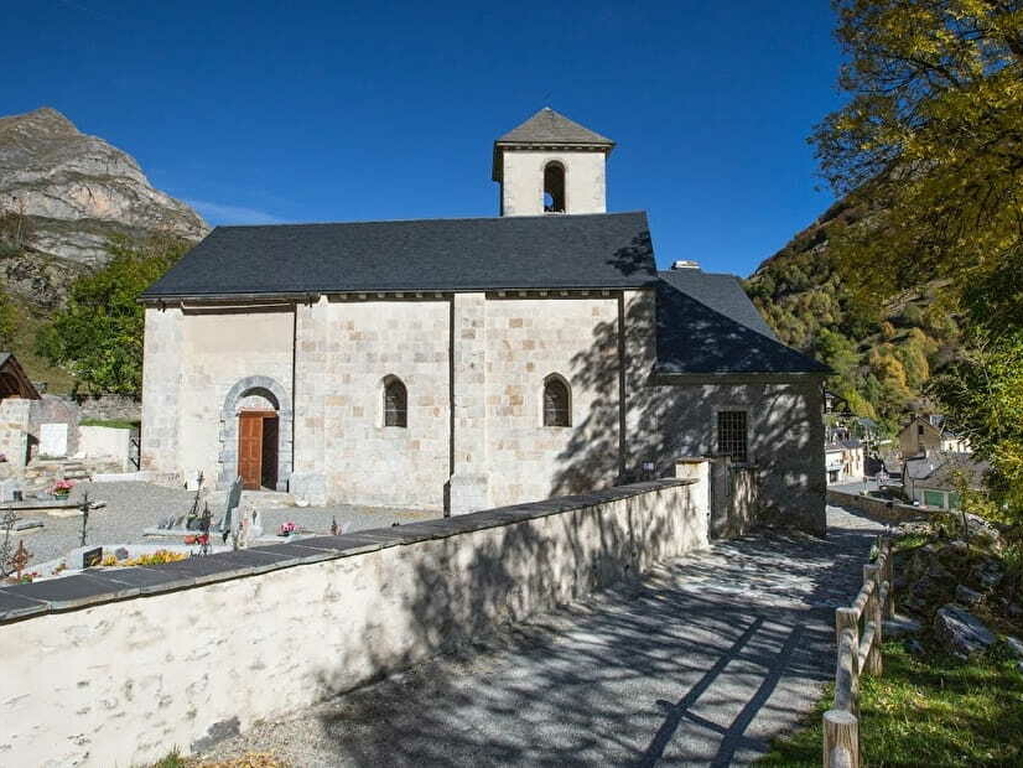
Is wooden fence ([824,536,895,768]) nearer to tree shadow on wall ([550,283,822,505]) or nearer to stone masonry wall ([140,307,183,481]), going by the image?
tree shadow on wall ([550,283,822,505])

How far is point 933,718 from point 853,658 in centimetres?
118

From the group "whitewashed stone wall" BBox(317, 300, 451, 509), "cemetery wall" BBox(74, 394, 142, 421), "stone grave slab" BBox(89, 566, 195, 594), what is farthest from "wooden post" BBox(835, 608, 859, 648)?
"cemetery wall" BBox(74, 394, 142, 421)

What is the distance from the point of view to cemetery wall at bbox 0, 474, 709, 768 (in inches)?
133

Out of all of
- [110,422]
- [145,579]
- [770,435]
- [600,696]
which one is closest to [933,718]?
[600,696]

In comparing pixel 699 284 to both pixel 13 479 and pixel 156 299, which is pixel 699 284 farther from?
pixel 13 479

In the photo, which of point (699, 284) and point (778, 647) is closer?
point (778, 647)

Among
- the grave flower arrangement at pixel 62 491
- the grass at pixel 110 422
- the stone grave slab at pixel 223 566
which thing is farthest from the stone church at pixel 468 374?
the grass at pixel 110 422

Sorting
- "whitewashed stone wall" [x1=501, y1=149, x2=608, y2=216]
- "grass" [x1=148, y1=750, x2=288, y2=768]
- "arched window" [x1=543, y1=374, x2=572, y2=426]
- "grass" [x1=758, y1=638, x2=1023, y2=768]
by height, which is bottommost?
"grass" [x1=758, y1=638, x2=1023, y2=768]

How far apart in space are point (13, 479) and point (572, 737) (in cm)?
2076

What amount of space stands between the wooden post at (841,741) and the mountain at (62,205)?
83991mm

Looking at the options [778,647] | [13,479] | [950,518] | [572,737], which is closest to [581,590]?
[778,647]

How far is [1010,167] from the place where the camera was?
9.52m

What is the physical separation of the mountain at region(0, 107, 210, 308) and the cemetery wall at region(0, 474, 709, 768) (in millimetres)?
80358

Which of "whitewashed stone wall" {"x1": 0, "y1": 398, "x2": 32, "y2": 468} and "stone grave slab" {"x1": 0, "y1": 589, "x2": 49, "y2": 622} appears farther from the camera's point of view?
"whitewashed stone wall" {"x1": 0, "y1": 398, "x2": 32, "y2": 468}
